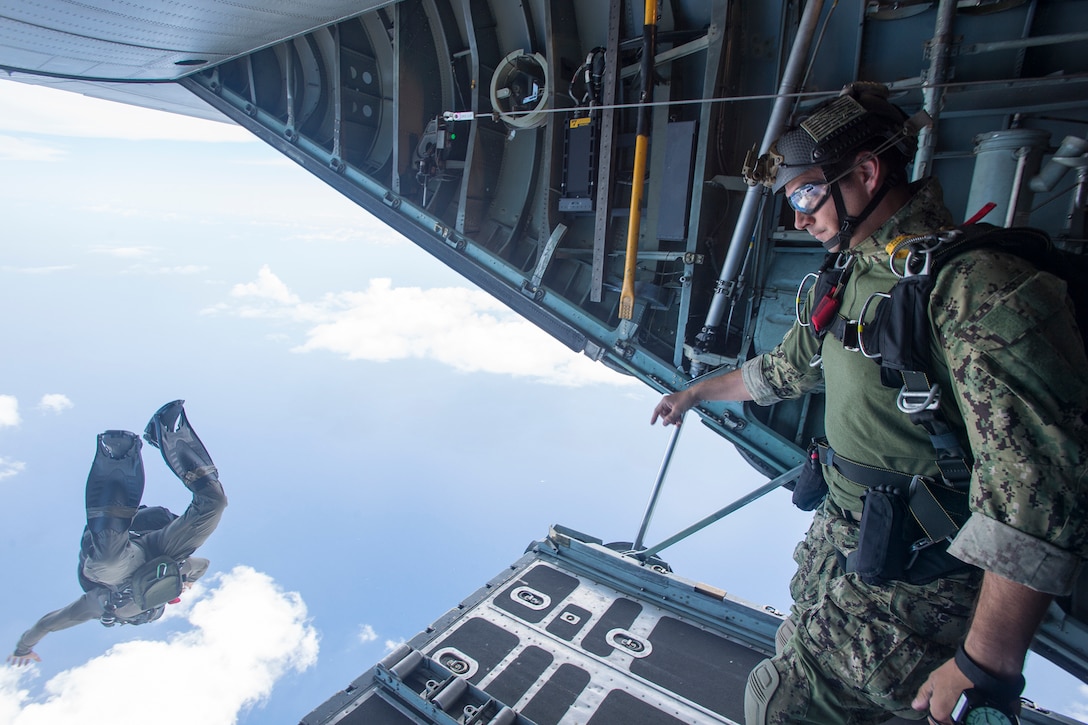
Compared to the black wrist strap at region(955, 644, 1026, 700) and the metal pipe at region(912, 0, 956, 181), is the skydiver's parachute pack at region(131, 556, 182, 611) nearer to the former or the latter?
the black wrist strap at region(955, 644, 1026, 700)

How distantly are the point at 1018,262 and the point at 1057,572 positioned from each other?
0.63 metres

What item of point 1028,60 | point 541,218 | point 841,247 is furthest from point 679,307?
point 841,247

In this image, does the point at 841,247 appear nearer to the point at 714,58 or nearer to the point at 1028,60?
the point at 1028,60

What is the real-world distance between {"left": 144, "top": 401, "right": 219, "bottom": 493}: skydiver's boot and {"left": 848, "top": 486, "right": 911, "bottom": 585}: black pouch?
5.76 metres

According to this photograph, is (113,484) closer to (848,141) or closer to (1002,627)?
(848,141)

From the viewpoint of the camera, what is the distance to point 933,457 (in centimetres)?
147

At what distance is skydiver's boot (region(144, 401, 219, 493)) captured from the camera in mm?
5375

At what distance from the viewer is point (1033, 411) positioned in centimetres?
114

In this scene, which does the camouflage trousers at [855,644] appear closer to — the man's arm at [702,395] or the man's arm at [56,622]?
the man's arm at [702,395]

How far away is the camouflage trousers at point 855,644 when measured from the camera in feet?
4.95

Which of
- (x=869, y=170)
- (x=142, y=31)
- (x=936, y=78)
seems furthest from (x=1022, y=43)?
(x=142, y=31)

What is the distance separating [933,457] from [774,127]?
2.44 metres

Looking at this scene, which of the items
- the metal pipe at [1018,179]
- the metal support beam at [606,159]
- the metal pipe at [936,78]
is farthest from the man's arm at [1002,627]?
the metal support beam at [606,159]

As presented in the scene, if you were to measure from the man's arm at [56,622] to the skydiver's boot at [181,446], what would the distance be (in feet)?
5.58
